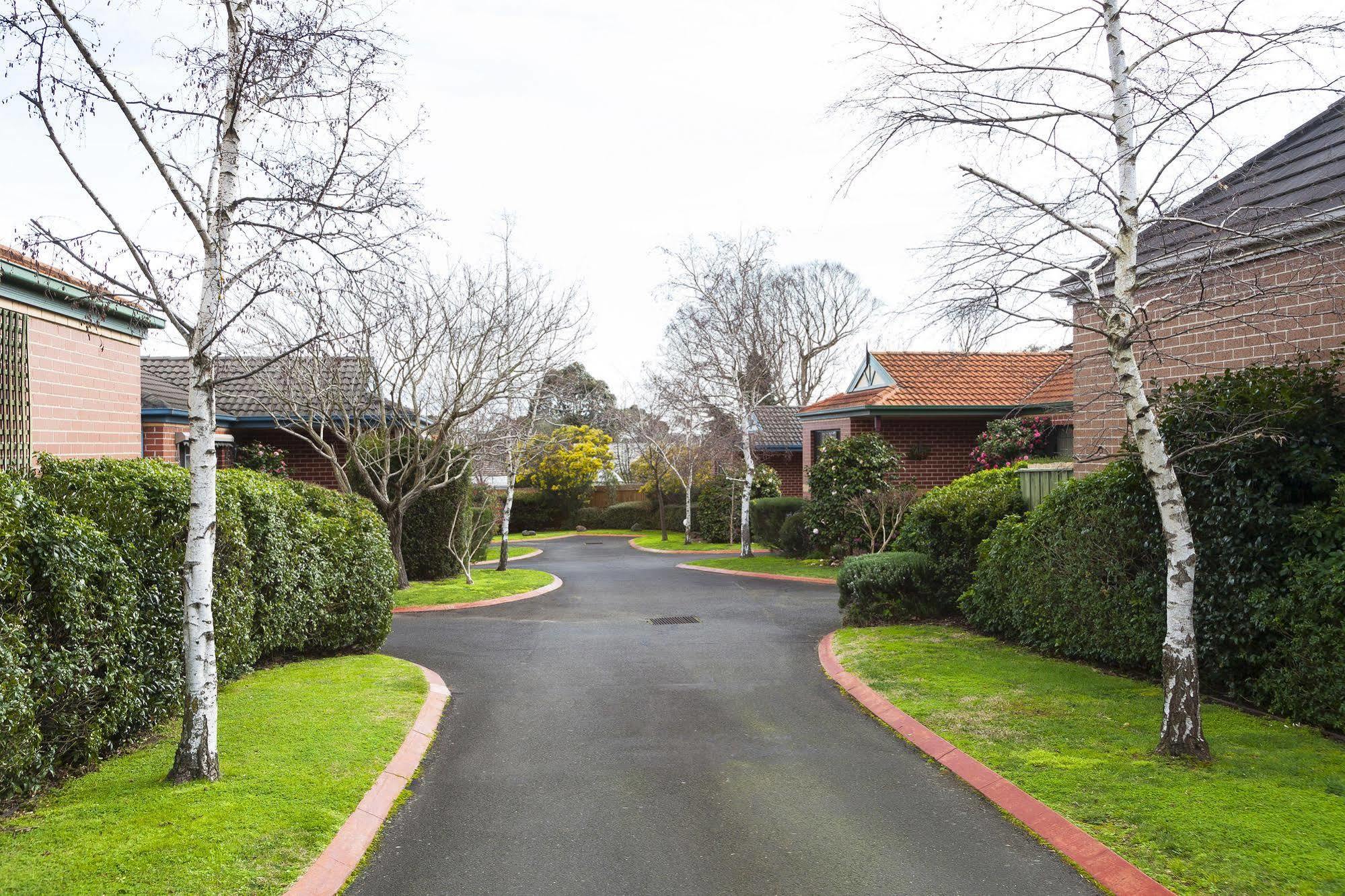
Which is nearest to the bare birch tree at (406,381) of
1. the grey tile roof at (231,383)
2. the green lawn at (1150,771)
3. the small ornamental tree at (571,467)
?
the grey tile roof at (231,383)

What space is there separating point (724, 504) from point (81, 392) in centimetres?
2508

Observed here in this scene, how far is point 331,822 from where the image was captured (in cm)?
525

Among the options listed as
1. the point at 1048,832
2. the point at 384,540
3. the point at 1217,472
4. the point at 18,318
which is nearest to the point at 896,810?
the point at 1048,832

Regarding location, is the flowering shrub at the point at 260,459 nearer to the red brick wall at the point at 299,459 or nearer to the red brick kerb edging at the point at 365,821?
the red brick wall at the point at 299,459

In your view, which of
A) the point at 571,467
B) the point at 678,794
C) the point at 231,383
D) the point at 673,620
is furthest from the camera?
the point at 571,467

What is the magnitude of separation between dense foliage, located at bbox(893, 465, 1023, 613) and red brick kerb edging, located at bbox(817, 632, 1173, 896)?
15.5 feet

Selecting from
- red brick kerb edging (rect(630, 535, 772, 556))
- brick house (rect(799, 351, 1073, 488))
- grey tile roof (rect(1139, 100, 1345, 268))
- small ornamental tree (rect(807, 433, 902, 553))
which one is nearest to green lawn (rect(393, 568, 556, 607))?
small ornamental tree (rect(807, 433, 902, 553))

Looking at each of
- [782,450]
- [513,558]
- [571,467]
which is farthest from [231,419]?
[571,467]

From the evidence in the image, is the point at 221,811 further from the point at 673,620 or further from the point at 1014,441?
the point at 1014,441

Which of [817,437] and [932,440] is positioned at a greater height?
[817,437]

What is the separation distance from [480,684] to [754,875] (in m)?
5.50

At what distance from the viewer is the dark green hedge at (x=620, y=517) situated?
42.6 meters

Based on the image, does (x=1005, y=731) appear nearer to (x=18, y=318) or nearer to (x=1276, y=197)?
(x=1276, y=197)

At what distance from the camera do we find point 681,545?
33719 millimetres
